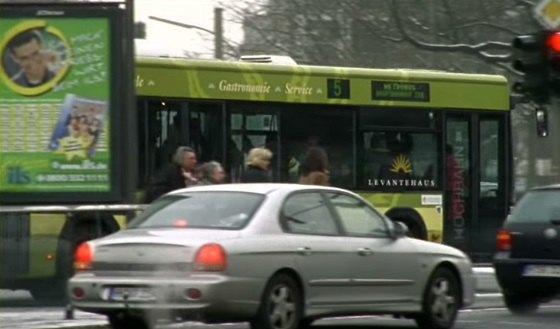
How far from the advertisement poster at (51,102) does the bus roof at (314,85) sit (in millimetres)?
3438

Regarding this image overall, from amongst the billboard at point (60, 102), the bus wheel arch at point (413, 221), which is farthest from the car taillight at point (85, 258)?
the bus wheel arch at point (413, 221)

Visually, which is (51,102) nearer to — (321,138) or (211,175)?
(211,175)

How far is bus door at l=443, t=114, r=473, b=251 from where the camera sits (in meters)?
24.7

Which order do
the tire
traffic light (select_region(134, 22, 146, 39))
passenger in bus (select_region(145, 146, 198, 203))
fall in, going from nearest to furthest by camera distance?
the tire
passenger in bus (select_region(145, 146, 198, 203))
traffic light (select_region(134, 22, 146, 39))

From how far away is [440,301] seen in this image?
1592 centimetres

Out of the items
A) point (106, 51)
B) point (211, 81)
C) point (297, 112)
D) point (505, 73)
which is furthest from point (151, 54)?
point (505, 73)

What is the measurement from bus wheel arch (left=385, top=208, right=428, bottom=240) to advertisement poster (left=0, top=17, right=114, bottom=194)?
25.2 ft

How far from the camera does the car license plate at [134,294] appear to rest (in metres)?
13.5

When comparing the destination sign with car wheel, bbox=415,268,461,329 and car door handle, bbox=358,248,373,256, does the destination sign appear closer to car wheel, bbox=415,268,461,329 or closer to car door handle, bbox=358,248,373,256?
car wheel, bbox=415,268,461,329

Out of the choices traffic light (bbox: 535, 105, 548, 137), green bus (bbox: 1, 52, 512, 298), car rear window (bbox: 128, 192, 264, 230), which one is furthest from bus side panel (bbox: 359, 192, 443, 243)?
car rear window (bbox: 128, 192, 264, 230)

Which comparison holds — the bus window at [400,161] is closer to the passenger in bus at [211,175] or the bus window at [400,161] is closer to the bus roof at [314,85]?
the bus roof at [314,85]

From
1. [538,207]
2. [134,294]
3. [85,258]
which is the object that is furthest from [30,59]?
[538,207]

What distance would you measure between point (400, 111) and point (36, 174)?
8.43 metres

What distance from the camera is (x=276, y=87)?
22.5 meters
